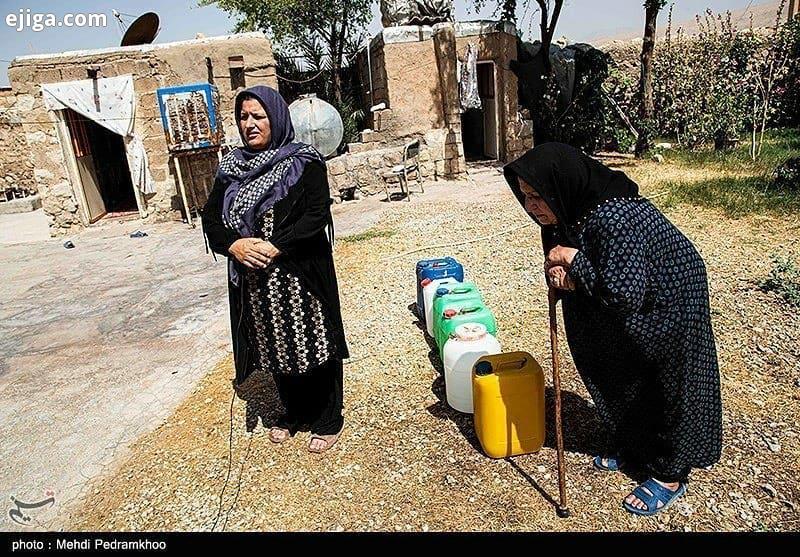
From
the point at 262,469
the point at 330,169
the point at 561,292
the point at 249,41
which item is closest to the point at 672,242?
the point at 561,292

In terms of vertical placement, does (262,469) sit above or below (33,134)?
below

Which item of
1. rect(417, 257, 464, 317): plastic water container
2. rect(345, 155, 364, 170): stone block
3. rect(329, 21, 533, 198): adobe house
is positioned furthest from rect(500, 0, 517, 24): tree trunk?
rect(417, 257, 464, 317): plastic water container

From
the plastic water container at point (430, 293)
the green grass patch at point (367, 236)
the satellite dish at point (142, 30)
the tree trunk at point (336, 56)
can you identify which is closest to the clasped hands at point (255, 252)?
the plastic water container at point (430, 293)

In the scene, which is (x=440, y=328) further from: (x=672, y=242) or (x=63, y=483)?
(x=63, y=483)

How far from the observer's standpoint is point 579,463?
258cm

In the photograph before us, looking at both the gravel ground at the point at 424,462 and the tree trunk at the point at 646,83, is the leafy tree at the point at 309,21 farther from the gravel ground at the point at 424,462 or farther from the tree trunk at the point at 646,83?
the gravel ground at the point at 424,462

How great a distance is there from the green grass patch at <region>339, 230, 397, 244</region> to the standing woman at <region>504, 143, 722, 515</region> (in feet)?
15.9

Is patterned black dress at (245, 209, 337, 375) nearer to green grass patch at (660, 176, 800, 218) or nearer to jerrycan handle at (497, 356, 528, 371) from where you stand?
jerrycan handle at (497, 356, 528, 371)

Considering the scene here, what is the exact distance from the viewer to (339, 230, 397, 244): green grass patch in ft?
23.1

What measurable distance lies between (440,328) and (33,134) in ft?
28.9

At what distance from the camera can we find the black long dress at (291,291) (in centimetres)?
256

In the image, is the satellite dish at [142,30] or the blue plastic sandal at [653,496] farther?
the satellite dish at [142,30]

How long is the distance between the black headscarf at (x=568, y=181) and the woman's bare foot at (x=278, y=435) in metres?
1.88

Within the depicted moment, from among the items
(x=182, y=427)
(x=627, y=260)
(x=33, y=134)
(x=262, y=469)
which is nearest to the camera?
(x=627, y=260)
